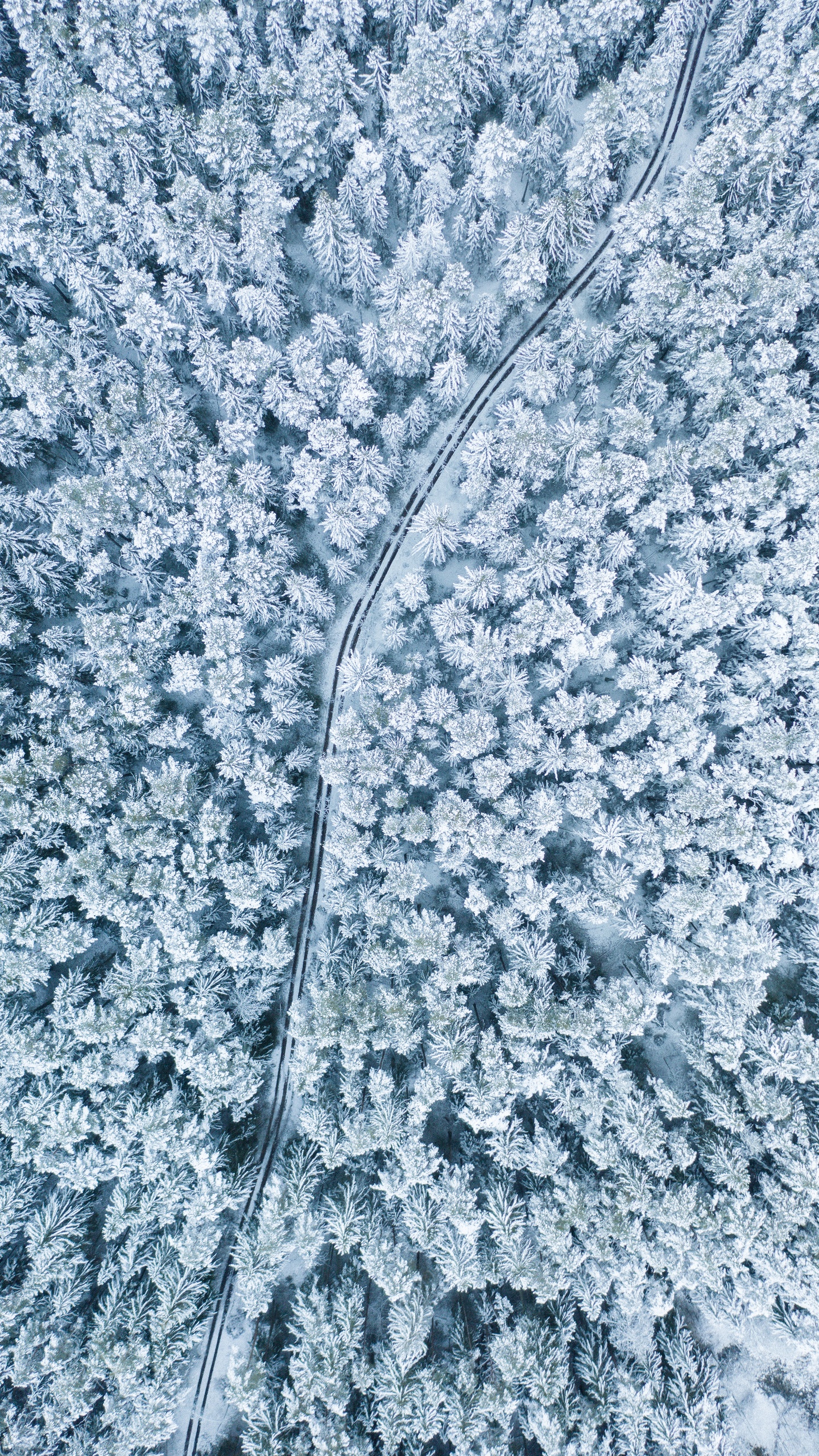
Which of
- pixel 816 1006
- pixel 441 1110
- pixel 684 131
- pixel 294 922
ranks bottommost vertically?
pixel 441 1110

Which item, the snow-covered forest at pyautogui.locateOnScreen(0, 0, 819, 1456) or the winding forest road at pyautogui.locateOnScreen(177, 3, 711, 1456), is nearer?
the snow-covered forest at pyautogui.locateOnScreen(0, 0, 819, 1456)

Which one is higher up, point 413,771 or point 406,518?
point 406,518

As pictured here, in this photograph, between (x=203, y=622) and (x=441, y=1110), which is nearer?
(x=203, y=622)

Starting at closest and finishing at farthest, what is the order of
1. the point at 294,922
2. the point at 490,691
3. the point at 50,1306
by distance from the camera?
1. the point at 50,1306
2. the point at 490,691
3. the point at 294,922

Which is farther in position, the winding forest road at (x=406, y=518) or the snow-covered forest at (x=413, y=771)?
the winding forest road at (x=406, y=518)

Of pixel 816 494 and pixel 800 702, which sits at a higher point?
pixel 816 494

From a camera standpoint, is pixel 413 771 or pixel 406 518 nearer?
pixel 413 771

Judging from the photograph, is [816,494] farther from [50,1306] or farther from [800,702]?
[50,1306]

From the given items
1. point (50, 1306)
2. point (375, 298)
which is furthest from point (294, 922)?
point (375, 298)
